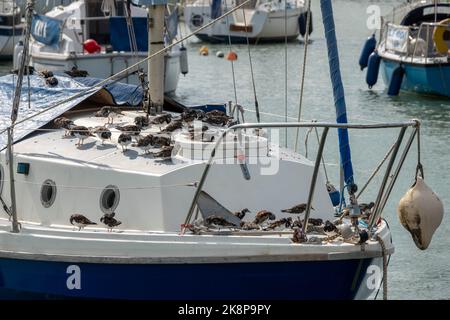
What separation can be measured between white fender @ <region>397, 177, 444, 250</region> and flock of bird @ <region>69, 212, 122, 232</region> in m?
3.86

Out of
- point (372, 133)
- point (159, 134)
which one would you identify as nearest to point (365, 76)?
point (372, 133)

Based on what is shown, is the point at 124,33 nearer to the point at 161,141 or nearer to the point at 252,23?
the point at 252,23

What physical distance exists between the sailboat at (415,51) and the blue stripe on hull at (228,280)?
32.5 meters

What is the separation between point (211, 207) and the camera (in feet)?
60.4

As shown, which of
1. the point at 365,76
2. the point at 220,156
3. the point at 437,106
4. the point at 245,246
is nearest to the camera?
the point at 245,246

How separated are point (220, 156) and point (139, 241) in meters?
1.89

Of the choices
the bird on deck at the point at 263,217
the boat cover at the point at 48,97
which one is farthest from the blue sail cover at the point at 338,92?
the boat cover at the point at 48,97

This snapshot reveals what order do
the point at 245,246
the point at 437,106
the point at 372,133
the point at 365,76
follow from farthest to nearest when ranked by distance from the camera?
1. the point at 365,76
2. the point at 437,106
3. the point at 372,133
4. the point at 245,246

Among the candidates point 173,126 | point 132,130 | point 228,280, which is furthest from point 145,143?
point 228,280

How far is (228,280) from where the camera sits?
17609 mm

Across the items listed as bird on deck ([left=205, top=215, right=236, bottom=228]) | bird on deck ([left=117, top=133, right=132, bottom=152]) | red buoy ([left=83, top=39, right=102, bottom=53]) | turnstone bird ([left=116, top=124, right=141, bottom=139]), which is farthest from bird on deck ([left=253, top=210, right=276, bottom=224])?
red buoy ([left=83, top=39, right=102, bottom=53])

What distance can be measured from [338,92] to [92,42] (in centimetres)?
2899

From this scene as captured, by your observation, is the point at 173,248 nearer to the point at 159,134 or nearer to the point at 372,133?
the point at 159,134
